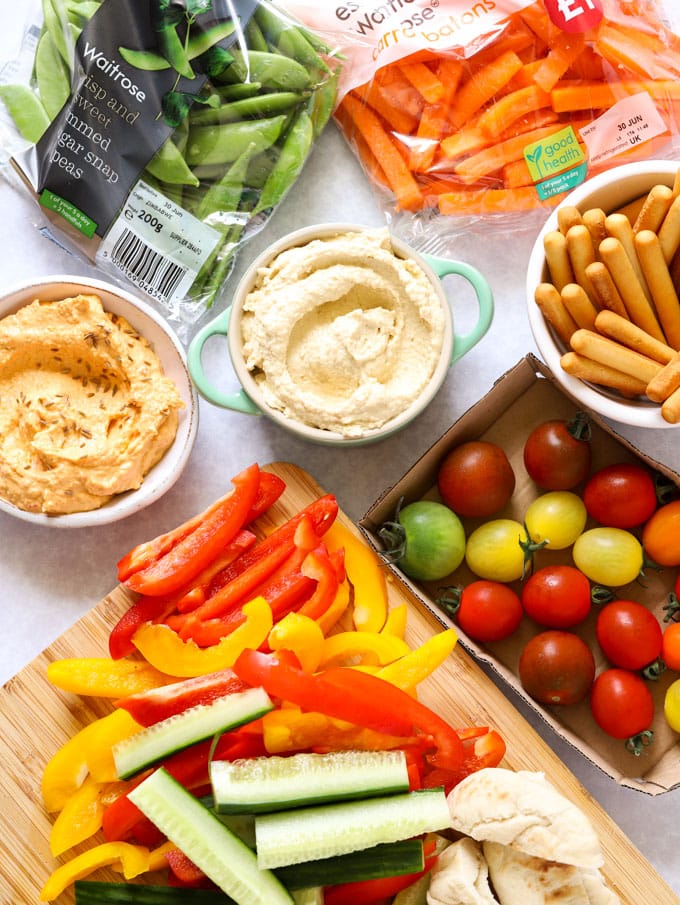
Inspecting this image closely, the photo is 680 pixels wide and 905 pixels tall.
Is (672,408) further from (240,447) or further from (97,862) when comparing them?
(97,862)

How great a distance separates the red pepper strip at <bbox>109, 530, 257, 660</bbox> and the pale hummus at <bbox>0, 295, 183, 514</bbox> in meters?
0.19

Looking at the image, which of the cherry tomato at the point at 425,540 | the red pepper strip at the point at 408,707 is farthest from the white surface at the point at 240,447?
the red pepper strip at the point at 408,707

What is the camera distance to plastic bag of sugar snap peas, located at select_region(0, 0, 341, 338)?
1569 mm

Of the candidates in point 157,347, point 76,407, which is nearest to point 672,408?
point 157,347

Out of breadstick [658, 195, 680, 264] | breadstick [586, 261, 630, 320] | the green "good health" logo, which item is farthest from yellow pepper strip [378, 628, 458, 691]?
the green "good health" logo

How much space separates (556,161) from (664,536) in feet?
2.25

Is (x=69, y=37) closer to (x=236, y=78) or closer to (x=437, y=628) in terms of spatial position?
(x=236, y=78)

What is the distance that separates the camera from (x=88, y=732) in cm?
152

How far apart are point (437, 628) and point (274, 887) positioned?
49cm

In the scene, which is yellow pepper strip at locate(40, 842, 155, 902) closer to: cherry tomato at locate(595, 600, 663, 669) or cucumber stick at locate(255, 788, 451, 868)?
cucumber stick at locate(255, 788, 451, 868)

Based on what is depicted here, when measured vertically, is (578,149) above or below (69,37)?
below

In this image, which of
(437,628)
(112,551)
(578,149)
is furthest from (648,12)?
(112,551)

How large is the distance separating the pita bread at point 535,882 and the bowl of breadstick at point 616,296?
690mm

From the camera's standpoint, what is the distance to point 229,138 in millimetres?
1628
